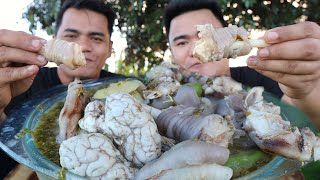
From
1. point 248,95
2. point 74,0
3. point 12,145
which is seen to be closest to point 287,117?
point 248,95

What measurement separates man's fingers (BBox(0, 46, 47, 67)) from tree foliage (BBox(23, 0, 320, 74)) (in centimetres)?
164

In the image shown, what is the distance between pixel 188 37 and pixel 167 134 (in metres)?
1.27

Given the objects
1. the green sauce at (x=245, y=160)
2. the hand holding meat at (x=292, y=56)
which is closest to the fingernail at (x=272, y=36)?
the hand holding meat at (x=292, y=56)

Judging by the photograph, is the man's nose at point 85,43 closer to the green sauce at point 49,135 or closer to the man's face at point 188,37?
the man's face at point 188,37

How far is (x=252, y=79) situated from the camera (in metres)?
2.09

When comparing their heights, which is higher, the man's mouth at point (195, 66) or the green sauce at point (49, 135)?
the green sauce at point (49, 135)

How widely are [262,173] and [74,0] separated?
182cm

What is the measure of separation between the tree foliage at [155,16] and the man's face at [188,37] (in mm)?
371

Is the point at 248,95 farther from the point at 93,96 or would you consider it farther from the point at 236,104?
the point at 93,96

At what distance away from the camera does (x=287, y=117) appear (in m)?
0.90

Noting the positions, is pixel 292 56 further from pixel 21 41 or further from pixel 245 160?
pixel 21 41

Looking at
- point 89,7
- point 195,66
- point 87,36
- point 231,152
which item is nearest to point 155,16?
point 89,7

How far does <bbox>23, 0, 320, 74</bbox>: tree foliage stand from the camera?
8.27ft

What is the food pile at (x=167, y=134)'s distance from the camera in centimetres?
59
